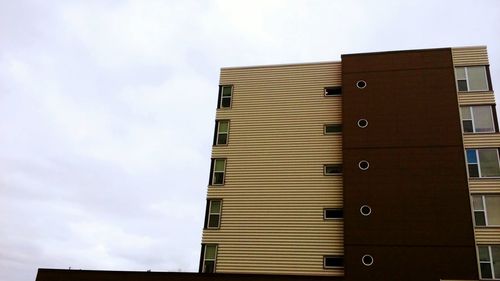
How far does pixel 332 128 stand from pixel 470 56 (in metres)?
10.0

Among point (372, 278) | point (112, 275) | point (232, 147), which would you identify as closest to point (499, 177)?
point (372, 278)

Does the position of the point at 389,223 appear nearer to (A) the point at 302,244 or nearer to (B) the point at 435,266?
(B) the point at 435,266

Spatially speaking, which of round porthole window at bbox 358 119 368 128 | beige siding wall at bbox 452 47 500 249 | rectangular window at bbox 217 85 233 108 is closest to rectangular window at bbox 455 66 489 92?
beige siding wall at bbox 452 47 500 249

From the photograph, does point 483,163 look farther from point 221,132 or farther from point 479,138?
point 221,132

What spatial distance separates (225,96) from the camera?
123 feet

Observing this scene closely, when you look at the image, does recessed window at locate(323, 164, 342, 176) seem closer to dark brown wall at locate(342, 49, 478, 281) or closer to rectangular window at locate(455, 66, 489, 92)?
dark brown wall at locate(342, 49, 478, 281)

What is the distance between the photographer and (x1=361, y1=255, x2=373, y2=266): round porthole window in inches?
1146

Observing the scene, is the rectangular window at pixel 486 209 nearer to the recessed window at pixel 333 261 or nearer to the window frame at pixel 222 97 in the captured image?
the recessed window at pixel 333 261

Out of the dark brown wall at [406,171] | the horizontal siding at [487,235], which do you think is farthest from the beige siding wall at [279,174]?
the horizontal siding at [487,235]

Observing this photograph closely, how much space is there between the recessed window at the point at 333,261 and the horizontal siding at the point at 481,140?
1020 centimetres

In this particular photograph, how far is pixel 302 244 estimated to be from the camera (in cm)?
3116

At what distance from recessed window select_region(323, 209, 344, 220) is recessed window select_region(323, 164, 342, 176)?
242cm

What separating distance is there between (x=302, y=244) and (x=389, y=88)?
11610mm

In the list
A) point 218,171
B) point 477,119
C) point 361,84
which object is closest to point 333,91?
point 361,84
